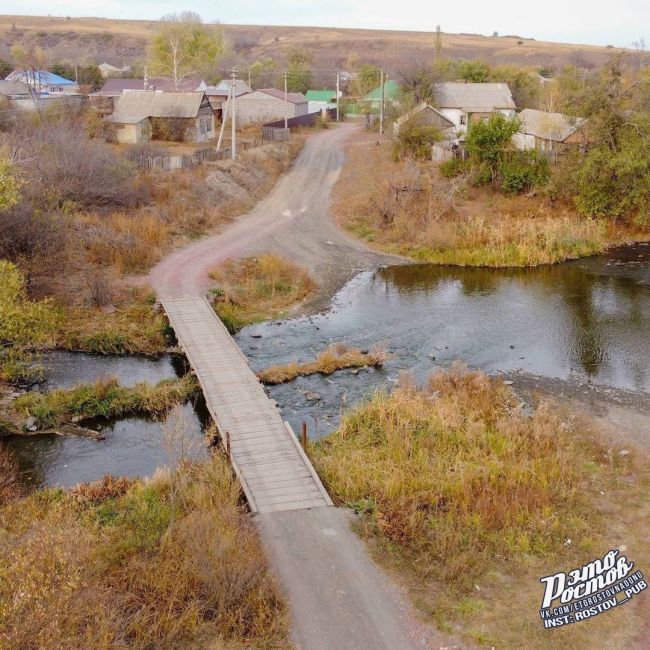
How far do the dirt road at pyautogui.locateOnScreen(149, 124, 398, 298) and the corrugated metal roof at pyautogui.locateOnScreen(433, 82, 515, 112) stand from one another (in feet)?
57.1

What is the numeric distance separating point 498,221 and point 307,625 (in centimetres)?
3058

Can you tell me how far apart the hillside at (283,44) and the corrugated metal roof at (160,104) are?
83608mm

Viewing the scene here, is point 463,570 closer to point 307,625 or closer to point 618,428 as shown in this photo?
point 307,625

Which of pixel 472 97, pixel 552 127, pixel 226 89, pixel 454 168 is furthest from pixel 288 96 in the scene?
pixel 552 127

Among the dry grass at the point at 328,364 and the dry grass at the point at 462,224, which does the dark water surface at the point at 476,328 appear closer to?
the dry grass at the point at 328,364

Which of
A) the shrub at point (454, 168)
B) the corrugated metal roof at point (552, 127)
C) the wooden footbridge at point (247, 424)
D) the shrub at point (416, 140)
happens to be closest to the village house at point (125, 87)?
the shrub at point (416, 140)

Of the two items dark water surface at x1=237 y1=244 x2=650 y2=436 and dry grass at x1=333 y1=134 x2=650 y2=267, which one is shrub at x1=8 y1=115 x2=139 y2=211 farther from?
Answer: dark water surface at x1=237 y1=244 x2=650 y2=436

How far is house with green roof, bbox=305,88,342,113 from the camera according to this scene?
280 feet

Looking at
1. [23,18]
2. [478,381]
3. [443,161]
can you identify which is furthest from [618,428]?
[23,18]

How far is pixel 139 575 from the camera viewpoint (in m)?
12.8

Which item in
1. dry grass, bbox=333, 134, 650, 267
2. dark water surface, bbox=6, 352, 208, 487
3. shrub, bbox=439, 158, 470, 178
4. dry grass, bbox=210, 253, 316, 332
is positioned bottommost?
dark water surface, bbox=6, 352, 208, 487

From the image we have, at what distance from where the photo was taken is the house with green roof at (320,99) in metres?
85.3

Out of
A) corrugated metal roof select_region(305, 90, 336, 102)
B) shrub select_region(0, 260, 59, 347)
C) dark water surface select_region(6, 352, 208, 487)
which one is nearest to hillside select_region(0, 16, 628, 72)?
corrugated metal roof select_region(305, 90, 336, 102)

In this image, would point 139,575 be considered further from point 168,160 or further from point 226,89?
point 226,89
